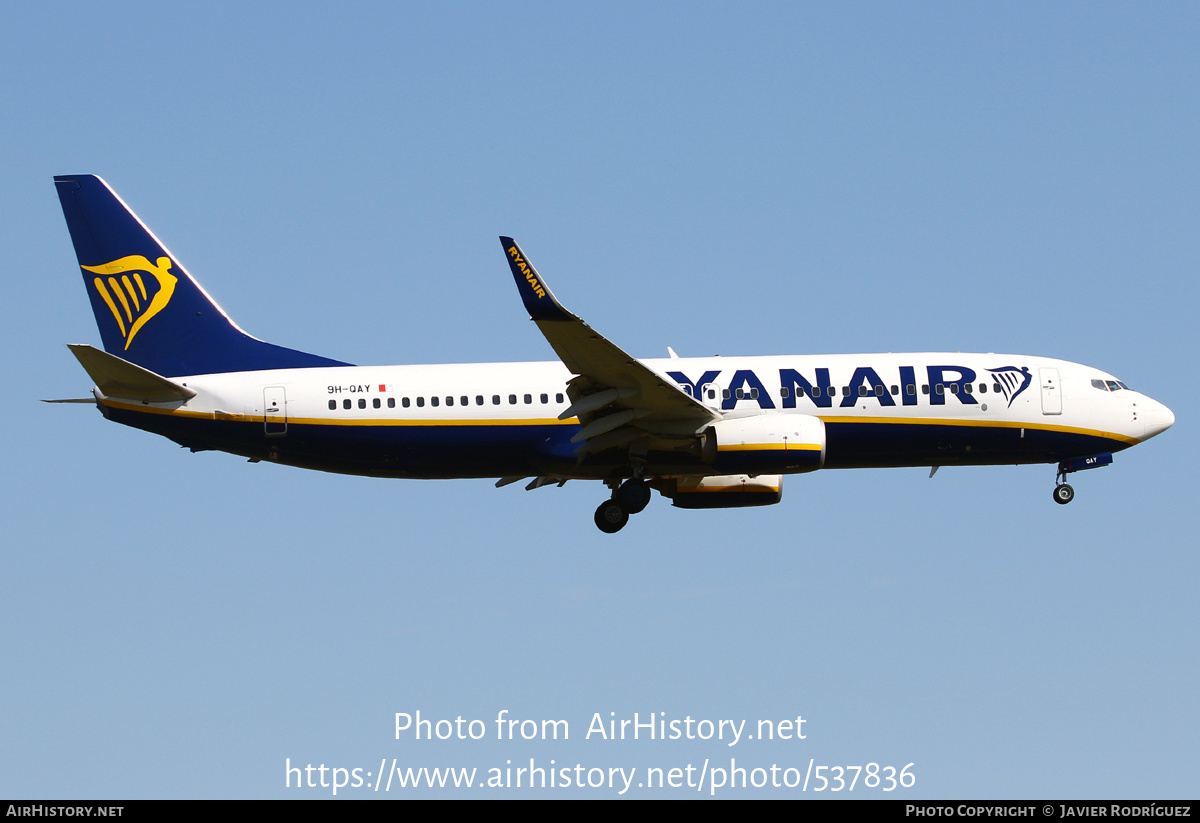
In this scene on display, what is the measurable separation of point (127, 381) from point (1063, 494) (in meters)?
27.7

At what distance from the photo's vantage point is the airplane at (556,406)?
131ft

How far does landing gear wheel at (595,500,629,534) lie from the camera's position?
41.8 m

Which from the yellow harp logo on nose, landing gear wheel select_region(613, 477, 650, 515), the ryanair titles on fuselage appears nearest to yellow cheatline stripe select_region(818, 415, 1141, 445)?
the ryanair titles on fuselage

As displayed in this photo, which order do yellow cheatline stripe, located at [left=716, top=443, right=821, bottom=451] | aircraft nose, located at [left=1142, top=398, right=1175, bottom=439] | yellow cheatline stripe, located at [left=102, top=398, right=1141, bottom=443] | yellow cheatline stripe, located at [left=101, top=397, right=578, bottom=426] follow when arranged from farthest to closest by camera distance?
aircraft nose, located at [left=1142, top=398, right=1175, bottom=439] < yellow cheatline stripe, located at [left=101, top=397, right=578, bottom=426] < yellow cheatline stripe, located at [left=102, top=398, right=1141, bottom=443] < yellow cheatline stripe, located at [left=716, top=443, right=821, bottom=451]

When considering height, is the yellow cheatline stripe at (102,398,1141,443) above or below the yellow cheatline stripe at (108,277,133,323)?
below

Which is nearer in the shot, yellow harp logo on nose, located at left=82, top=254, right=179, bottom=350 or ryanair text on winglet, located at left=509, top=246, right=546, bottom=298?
ryanair text on winglet, located at left=509, top=246, right=546, bottom=298

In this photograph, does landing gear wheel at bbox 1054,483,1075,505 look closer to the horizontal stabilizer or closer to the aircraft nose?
the aircraft nose

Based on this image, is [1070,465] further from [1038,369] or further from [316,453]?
[316,453]

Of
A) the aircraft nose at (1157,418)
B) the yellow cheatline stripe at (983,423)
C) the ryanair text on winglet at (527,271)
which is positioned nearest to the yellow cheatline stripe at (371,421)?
the ryanair text on winglet at (527,271)

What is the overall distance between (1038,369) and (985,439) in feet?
9.82

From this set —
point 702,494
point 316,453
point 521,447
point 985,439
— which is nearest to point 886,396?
point 985,439

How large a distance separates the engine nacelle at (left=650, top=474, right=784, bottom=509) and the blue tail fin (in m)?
11.6

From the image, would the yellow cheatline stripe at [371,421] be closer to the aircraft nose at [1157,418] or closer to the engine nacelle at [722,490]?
the engine nacelle at [722,490]
